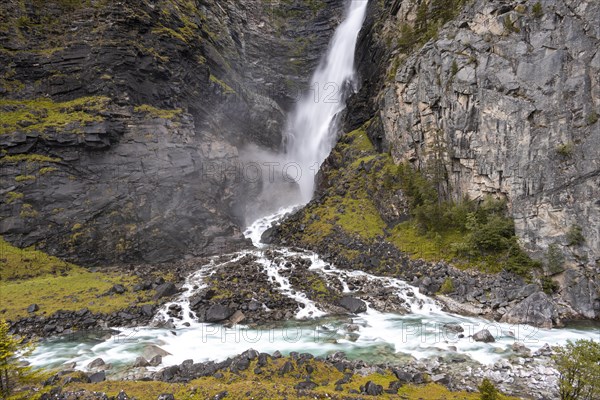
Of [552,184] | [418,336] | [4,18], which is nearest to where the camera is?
[418,336]

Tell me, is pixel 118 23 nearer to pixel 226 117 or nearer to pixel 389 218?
pixel 226 117

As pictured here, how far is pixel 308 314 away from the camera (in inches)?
997

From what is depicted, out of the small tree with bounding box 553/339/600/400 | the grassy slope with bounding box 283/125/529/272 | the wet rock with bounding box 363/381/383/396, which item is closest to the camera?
the small tree with bounding box 553/339/600/400

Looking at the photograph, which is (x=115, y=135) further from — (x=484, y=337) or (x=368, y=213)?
(x=484, y=337)

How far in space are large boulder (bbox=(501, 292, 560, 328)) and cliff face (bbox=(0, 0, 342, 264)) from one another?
30.3 meters

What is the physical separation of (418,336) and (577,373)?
9.21 meters

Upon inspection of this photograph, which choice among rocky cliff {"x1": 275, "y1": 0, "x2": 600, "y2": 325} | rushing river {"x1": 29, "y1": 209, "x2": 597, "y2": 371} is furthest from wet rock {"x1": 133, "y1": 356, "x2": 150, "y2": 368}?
rocky cliff {"x1": 275, "y1": 0, "x2": 600, "y2": 325}

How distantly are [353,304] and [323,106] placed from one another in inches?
2035

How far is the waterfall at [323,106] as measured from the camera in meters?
63.5

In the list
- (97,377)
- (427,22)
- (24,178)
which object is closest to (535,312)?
(97,377)

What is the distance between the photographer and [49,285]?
28453 millimetres

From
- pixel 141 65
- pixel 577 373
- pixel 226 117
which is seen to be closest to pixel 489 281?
pixel 577 373

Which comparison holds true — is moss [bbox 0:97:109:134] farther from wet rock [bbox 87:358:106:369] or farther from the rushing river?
wet rock [bbox 87:358:106:369]

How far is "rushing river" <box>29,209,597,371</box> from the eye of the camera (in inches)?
741
